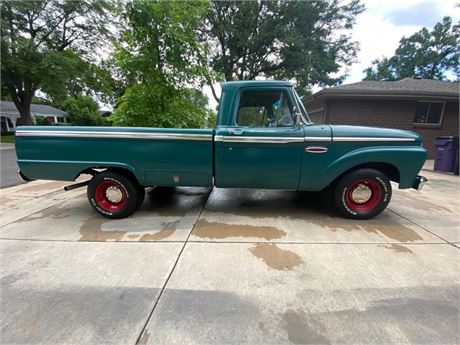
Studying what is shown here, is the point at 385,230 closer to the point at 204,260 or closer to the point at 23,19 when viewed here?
the point at 204,260

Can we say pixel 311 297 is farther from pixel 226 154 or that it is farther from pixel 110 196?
pixel 110 196

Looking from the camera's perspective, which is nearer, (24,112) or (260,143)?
(260,143)

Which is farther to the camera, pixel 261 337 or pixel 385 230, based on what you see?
pixel 385 230

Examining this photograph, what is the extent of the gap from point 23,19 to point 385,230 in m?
26.6

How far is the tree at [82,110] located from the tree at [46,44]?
13023mm

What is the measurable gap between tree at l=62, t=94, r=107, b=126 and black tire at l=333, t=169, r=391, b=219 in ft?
121

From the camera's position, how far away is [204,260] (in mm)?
2441

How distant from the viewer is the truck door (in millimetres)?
3248

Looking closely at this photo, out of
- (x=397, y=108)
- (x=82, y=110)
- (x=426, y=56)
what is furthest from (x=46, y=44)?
(x=426, y=56)

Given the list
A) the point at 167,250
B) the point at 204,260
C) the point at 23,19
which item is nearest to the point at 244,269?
the point at 204,260

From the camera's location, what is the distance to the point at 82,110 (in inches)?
1426

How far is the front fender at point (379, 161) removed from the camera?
10.7 ft

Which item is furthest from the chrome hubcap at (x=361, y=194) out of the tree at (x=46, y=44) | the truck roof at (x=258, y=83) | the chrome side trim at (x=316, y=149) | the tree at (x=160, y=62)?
the tree at (x=46, y=44)

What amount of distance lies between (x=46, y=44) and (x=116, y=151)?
24426 millimetres
